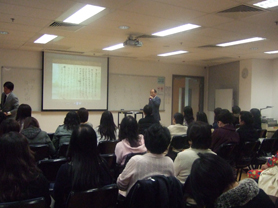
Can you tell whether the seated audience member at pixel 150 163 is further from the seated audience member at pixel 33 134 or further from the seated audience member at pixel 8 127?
the seated audience member at pixel 33 134

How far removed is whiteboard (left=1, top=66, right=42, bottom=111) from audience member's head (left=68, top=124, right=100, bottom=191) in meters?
5.81

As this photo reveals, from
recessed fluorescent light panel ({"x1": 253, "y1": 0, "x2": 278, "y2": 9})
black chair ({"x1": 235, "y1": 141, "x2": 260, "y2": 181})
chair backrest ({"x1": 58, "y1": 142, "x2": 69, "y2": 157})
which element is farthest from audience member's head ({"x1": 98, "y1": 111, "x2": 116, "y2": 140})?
recessed fluorescent light panel ({"x1": 253, "y1": 0, "x2": 278, "y2": 9})

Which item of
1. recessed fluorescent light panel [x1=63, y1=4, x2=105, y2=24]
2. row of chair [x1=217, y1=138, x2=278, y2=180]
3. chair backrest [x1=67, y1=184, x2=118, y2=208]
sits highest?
recessed fluorescent light panel [x1=63, y1=4, x2=105, y2=24]

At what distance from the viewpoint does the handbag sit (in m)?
1.99

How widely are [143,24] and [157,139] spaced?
9.22ft

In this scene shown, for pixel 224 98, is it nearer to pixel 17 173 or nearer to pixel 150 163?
pixel 150 163

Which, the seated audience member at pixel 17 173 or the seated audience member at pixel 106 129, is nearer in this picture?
the seated audience member at pixel 17 173

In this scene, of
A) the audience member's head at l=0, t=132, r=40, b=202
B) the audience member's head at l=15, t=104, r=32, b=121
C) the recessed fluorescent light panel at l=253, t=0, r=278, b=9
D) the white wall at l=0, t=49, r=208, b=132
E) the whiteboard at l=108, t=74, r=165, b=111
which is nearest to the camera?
the audience member's head at l=0, t=132, r=40, b=202

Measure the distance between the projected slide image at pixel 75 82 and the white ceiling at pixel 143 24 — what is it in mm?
938

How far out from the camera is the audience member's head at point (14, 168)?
1.49 meters

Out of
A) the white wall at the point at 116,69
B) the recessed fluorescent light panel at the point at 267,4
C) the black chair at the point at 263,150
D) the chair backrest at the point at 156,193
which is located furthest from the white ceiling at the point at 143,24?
the chair backrest at the point at 156,193

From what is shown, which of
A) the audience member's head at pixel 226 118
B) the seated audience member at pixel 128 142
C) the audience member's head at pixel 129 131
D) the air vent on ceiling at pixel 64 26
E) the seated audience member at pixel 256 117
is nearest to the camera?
the seated audience member at pixel 128 142

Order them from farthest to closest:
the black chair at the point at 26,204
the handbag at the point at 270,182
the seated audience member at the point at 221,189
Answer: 1. the handbag at the point at 270,182
2. the black chair at the point at 26,204
3. the seated audience member at the point at 221,189

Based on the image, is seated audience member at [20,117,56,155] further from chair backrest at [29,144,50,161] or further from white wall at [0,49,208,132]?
white wall at [0,49,208,132]
